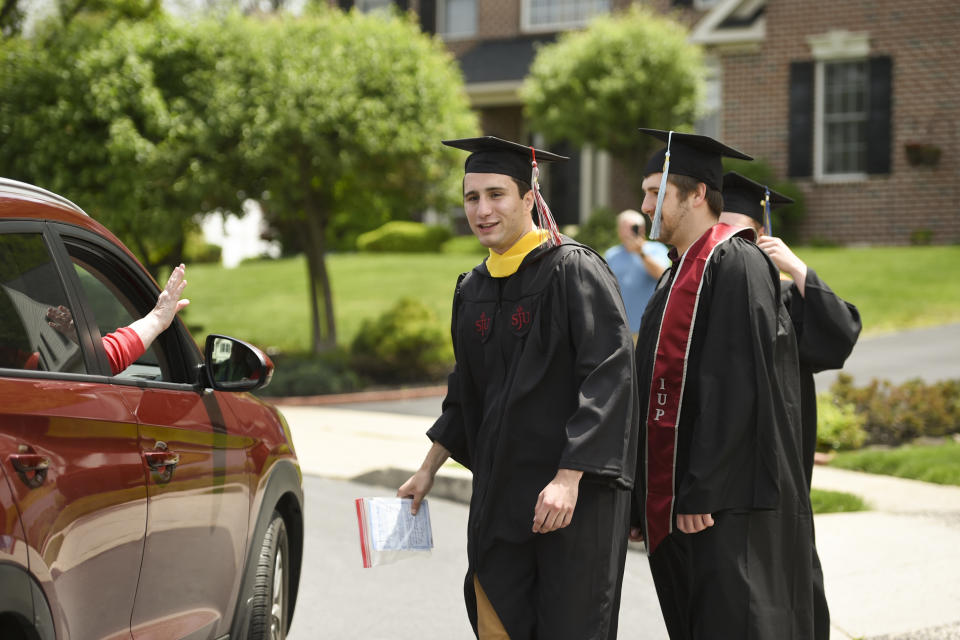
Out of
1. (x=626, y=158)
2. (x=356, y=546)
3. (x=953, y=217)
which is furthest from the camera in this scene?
(x=626, y=158)

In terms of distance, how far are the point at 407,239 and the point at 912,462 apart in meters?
19.0

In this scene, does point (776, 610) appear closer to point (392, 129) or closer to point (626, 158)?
point (392, 129)

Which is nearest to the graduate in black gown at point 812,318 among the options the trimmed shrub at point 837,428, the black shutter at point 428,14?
the trimmed shrub at point 837,428

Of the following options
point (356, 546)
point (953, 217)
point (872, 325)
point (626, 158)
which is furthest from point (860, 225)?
point (356, 546)

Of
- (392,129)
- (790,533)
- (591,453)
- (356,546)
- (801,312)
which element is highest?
(392,129)

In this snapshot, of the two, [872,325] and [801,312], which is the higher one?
[801,312]

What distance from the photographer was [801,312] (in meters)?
4.04

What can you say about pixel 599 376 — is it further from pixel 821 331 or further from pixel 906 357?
pixel 906 357

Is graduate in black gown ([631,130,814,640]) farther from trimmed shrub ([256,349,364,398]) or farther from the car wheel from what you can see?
trimmed shrub ([256,349,364,398])

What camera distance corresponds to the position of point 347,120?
1410 centimetres

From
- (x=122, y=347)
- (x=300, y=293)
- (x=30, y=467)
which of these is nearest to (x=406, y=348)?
(x=300, y=293)

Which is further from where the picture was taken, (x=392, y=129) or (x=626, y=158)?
(x=626, y=158)

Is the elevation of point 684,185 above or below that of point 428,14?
below

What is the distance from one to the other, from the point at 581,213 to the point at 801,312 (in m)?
23.6
